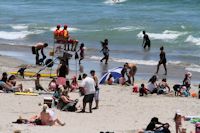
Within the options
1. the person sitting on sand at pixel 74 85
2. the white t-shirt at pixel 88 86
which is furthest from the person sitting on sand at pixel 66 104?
the person sitting on sand at pixel 74 85

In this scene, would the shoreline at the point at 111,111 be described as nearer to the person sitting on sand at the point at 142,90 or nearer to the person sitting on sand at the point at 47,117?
the person sitting on sand at the point at 142,90

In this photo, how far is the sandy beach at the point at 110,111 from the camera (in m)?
16.4

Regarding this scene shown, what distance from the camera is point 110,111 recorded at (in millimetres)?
18891

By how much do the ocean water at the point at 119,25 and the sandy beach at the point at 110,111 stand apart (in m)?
7.30

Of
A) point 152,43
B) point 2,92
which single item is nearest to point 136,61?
point 152,43

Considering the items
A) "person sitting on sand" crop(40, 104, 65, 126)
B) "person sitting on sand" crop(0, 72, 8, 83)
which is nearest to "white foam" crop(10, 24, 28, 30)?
"person sitting on sand" crop(0, 72, 8, 83)

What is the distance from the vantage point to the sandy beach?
16.4 m

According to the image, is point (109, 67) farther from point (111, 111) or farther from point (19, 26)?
point (19, 26)

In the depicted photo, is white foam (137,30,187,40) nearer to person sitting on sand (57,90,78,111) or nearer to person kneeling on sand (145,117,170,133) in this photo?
person sitting on sand (57,90,78,111)

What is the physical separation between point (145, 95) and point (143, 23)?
2457 centimetres

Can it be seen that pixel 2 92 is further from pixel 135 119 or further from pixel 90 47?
pixel 90 47

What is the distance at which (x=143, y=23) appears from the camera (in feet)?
149

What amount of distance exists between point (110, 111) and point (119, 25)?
26312mm

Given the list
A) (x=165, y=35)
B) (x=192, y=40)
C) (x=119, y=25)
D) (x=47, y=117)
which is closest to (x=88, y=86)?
(x=47, y=117)
